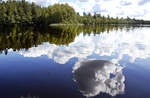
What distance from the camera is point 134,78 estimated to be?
33.6 ft

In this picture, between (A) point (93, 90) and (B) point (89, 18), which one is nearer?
(A) point (93, 90)

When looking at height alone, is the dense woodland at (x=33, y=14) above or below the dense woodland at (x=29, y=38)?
above

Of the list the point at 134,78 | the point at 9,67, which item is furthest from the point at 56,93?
the point at 9,67

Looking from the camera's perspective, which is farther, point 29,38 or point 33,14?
point 33,14

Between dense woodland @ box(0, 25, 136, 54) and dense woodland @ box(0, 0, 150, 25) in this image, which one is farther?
dense woodland @ box(0, 0, 150, 25)

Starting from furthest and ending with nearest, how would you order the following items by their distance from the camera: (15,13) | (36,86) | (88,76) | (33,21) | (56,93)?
1. (33,21)
2. (15,13)
3. (88,76)
4. (36,86)
5. (56,93)

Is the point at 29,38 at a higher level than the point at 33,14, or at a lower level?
lower

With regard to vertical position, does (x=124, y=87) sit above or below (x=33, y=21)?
below

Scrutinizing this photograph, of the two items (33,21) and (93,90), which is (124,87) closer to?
(93,90)

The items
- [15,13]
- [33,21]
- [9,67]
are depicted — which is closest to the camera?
[9,67]

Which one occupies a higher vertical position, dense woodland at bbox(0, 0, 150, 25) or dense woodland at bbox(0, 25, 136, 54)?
dense woodland at bbox(0, 0, 150, 25)

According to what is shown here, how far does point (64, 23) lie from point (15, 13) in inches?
1305

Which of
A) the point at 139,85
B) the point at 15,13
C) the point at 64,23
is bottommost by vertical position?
the point at 139,85

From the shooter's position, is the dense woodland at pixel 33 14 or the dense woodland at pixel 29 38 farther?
the dense woodland at pixel 33 14
